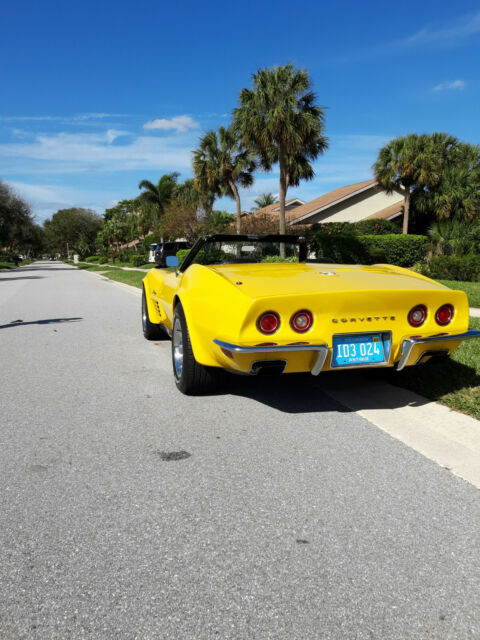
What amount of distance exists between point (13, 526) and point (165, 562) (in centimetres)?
83

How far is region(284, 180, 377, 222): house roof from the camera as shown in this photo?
3356 cm

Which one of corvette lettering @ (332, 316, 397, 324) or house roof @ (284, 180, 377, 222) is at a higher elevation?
house roof @ (284, 180, 377, 222)

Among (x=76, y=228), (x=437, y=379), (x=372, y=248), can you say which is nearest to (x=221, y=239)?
(x=437, y=379)

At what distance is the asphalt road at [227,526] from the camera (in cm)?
191

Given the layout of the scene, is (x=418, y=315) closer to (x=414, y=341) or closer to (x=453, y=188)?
(x=414, y=341)

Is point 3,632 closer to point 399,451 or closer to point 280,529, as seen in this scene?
point 280,529

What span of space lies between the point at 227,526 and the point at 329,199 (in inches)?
1347

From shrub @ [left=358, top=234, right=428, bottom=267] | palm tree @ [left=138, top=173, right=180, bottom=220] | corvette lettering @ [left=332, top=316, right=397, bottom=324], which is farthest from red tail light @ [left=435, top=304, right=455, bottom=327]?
palm tree @ [left=138, top=173, right=180, bottom=220]

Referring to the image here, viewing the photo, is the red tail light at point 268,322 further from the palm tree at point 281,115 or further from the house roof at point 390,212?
the house roof at point 390,212

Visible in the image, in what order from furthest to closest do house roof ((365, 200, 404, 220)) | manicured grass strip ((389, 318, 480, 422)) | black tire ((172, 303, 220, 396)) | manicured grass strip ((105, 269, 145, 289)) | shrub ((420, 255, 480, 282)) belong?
1. house roof ((365, 200, 404, 220))
2. manicured grass strip ((105, 269, 145, 289))
3. shrub ((420, 255, 480, 282))
4. black tire ((172, 303, 220, 396))
5. manicured grass strip ((389, 318, 480, 422))

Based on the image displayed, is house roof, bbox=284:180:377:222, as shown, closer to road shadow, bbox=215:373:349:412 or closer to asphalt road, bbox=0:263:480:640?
road shadow, bbox=215:373:349:412

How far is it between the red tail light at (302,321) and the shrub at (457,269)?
13.4 metres

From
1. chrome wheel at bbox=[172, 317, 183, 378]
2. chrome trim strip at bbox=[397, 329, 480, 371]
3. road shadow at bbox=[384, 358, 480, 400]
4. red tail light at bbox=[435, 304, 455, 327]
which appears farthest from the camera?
chrome wheel at bbox=[172, 317, 183, 378]

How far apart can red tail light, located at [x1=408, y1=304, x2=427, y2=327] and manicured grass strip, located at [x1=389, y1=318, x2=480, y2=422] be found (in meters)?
0.49
